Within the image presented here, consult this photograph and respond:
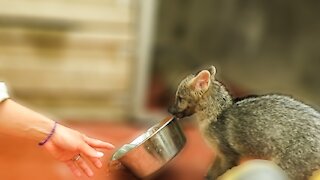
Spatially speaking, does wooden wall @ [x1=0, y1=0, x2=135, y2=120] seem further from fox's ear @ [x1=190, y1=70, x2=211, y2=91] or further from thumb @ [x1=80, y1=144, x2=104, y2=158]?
thumb @ [x1=80, y1=144, x2=104, y2=158]

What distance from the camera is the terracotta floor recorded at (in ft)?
6.28

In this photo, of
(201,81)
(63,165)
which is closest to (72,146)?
(201,81)

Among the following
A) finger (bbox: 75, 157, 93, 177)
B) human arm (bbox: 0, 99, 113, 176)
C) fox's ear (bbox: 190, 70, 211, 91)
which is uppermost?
fox's ear (bbox: 190, 70, 211, 91)

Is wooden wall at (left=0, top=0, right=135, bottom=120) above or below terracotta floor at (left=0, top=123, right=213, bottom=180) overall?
above

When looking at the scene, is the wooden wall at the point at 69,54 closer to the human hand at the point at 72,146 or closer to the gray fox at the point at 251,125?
the gray fox at the point at 251,125

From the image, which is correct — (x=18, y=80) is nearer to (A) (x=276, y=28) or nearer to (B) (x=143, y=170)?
(B) (x=143, y=170)

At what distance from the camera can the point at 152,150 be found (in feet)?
4.99

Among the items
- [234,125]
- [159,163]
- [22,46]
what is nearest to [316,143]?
[234,125]

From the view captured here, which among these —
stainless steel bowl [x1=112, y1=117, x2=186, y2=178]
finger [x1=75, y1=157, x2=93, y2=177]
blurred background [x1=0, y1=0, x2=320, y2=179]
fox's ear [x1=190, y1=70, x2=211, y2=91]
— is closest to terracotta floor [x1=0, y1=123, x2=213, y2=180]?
blurred background [x1=0, y1=0, x2=320, y2=179]

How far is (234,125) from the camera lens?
1.55 metres

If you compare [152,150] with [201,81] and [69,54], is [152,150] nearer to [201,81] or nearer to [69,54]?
[201,81]

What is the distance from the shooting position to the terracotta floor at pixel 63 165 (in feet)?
6.28

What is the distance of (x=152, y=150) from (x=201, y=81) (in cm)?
23

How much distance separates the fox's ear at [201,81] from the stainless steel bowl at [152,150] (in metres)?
0.12
